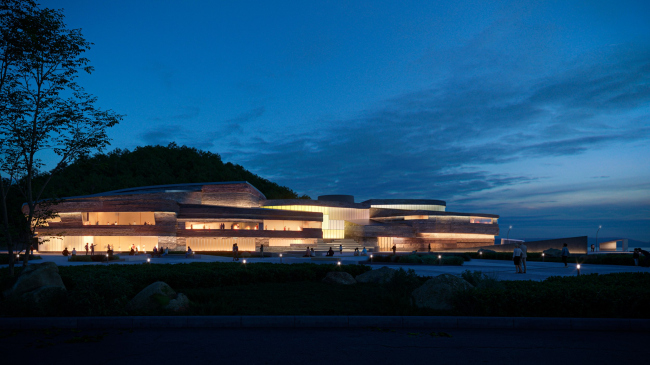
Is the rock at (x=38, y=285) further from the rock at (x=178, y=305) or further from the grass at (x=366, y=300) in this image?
the rock at (x=178, y=305)

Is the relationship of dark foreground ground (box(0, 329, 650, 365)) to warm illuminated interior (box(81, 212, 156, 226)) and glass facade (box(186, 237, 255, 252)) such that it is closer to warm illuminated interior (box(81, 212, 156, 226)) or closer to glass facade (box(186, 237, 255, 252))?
glass facade (box(186, 237, 255, 252))

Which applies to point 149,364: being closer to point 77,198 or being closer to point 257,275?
point 257,275

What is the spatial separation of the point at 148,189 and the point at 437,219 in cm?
3916

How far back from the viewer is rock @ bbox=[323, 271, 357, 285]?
14.7 m

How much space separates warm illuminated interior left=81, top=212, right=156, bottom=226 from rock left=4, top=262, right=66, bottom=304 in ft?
129

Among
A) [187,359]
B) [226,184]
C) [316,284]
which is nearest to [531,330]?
[187,359]

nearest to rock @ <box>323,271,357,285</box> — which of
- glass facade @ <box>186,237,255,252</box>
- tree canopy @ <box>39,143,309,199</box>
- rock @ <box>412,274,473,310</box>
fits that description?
rock @ <box>412,274,473,310</box>

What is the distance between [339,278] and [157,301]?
7041 mm

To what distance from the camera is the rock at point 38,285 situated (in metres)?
8.91

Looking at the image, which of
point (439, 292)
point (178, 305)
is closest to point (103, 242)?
point (178, 305)

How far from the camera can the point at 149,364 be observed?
19.0 feet

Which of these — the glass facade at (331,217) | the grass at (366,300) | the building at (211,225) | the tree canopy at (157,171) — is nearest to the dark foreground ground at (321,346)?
the grass at (366,300)

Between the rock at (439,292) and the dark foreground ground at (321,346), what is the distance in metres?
1.54

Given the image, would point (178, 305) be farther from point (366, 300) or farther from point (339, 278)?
point (339, 278)
